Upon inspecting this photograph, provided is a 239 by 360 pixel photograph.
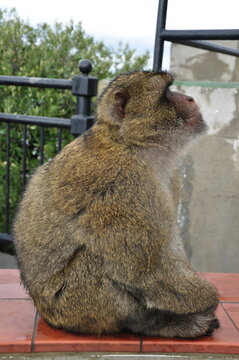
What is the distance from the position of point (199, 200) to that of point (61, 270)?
62.6 inches

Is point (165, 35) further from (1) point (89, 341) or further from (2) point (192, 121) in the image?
(1) point (89, 341)

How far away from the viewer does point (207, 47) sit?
3748 millimetres

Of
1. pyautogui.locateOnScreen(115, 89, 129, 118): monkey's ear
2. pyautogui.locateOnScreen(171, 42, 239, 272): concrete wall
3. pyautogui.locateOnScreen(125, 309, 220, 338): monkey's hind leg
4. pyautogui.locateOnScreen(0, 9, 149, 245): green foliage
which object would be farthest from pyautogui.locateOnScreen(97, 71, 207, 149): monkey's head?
pyautogui.locateOnScreen(0, 9, 149, 245): green foliage

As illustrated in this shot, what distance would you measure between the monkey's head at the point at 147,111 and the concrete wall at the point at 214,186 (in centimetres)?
123

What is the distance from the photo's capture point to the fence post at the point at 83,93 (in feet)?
11.8

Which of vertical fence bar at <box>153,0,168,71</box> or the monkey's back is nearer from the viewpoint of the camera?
the monkey's back

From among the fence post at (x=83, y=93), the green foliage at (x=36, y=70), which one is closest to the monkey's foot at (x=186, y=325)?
the fence post at (x=83, y=93)

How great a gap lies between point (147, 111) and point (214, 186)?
143cm

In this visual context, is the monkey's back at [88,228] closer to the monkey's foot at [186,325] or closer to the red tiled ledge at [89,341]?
the red tiled ledge at [89,341]

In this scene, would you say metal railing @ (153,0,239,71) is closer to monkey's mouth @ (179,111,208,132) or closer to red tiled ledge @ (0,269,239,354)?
monkey's mouth @ (179,111,208,132)

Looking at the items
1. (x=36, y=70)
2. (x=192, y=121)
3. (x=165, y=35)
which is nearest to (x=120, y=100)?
(x=192, y=121)

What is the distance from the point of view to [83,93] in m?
3.61

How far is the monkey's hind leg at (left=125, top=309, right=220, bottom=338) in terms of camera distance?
2254mm

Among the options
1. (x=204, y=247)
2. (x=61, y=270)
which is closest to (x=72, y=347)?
(x=61, y=270)
